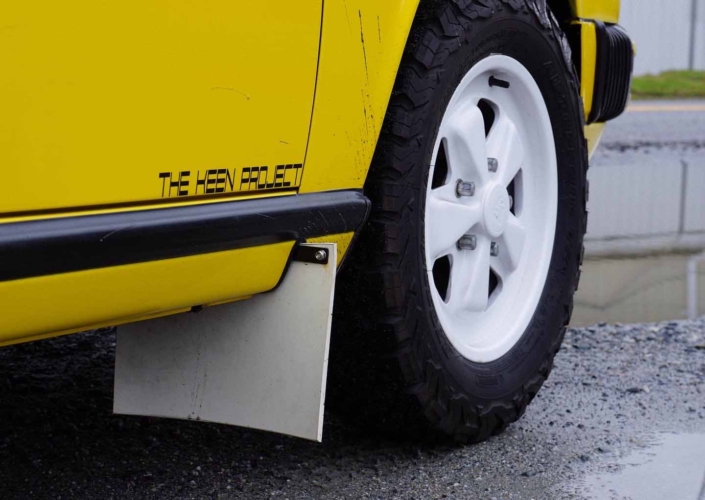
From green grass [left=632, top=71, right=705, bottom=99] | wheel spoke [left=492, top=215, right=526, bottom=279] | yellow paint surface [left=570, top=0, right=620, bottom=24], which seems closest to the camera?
wheel spoke [left=492, top=215, right=526, bottom=279]

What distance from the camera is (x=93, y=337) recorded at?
2.98 m

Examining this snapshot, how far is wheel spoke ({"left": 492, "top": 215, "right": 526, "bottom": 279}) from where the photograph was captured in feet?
7.68

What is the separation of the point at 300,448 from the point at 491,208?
63cm

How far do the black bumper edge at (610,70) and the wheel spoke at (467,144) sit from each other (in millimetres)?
578

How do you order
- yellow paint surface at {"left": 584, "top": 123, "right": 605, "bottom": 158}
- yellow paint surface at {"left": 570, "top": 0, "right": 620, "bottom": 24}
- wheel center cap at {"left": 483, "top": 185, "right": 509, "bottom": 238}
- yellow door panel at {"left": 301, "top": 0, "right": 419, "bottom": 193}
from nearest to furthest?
yellow door panel at {"left": 301, "top": 0, "right": 419, "bottom": 193} < wheel center cap at {"left": 483, "top": 185, "right": 509, "bottom": 238} < yellow paint surface at {"left": 570, "top": 0, "right": 620, "bottom": 24} < yellow paint surface at {"left": 584, "top": 123, "right": 605, "bottom": 158}

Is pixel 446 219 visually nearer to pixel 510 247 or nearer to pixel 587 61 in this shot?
pixel 510 247

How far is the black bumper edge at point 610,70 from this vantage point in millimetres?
2639

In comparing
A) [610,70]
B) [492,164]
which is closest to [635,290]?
[610,70]

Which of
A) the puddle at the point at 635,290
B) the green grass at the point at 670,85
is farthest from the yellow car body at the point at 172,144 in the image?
the green grass at the point at 670,85

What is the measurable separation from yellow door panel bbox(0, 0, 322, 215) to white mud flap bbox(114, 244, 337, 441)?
0.22 metres

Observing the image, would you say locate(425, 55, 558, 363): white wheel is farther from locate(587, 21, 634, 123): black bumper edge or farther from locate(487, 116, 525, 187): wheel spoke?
locate(587, 21, 634, 123): black bumper edge

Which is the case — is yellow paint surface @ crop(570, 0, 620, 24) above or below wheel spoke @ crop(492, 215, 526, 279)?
above

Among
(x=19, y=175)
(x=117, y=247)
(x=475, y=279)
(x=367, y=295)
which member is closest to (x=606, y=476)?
(x=475, y=279)

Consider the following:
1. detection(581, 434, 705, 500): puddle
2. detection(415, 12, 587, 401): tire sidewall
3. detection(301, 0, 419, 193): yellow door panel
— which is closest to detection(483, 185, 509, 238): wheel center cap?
detection(415, 12, 587, 401): tire sidewall
